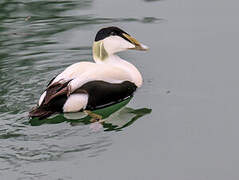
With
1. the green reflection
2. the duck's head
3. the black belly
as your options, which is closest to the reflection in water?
the green reflection

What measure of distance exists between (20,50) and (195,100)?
2.49 meters

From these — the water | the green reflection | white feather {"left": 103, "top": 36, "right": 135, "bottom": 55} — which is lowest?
the green reflection

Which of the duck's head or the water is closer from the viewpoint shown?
the water

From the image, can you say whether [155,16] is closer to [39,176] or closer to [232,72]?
[232,72]

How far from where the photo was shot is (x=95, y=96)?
677cm

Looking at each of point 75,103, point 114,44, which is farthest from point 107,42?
point 75,103

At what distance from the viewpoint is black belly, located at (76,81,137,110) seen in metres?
6.74

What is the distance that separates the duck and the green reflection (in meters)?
0.06

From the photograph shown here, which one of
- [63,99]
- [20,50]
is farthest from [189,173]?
[20,50]

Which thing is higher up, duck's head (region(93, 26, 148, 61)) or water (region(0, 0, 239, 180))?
duck's head (region(93, 26, 148, 61))

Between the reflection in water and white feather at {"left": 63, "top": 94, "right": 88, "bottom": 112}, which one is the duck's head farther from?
white feather at {"left": 63, "top": 94, "right": 88, "bottom": 112}

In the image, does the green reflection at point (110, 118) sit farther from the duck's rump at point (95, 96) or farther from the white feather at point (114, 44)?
the white feather at point (114, 44)

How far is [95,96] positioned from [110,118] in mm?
258

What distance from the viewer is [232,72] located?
294 inches
